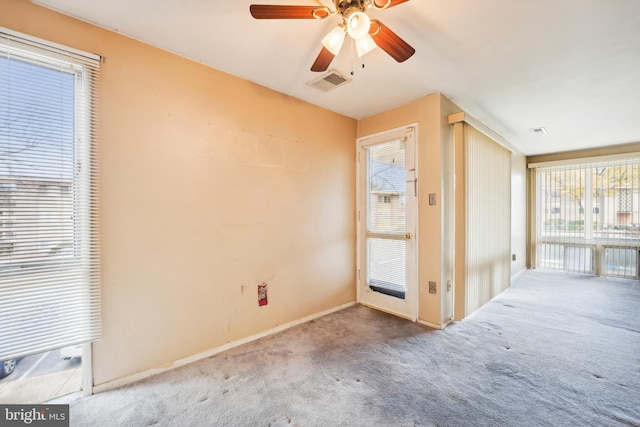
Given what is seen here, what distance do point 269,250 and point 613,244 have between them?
20.5 ft

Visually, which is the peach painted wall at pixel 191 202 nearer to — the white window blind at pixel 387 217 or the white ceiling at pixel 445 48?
the white ceiling at pixel 445 48

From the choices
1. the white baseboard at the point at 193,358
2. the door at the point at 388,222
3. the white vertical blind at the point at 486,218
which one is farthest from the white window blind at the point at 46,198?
the white vertical blind at the point at 486,218

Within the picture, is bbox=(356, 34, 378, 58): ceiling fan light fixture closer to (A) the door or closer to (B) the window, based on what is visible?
(A) the door

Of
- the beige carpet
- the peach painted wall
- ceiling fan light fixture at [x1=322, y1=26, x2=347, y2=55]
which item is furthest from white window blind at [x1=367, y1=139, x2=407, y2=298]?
ceiling fan light fixture at [x1=322, y1=26, x2=347, y2=55]

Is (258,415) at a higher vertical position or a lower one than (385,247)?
lower

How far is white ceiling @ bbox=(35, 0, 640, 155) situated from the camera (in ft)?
5.30

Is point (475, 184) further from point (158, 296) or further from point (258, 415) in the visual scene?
point (158, 296)

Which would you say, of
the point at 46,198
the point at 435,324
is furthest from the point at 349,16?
the point at 435,324

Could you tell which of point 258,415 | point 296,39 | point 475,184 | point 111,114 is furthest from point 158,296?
point 475,184

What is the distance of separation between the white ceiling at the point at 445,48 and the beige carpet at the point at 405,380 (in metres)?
2.46

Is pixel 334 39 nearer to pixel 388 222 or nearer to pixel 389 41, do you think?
pixel 389 41

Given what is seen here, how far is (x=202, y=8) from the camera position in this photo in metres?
1.62

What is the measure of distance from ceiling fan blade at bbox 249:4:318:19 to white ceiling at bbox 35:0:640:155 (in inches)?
11.2

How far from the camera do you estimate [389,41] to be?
1.48 meters
